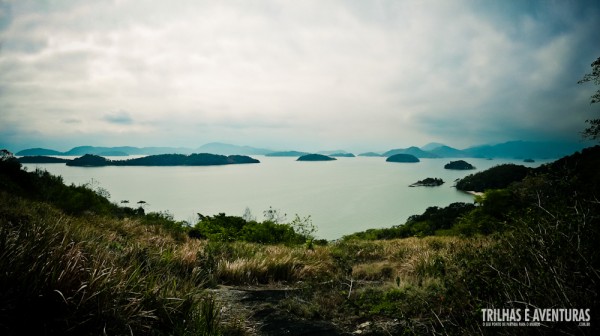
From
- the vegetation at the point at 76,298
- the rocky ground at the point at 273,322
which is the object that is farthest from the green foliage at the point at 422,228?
the vegetation at the point at 76,298

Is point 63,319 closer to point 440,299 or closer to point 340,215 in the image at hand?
point 440,299

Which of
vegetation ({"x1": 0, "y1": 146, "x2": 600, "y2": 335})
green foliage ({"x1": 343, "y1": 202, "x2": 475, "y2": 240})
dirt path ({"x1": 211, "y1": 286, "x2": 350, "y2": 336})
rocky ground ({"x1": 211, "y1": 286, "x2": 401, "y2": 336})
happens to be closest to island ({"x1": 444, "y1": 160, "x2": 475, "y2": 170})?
green foliage ({"x1": 343, "y1": 202, "x2": 475, "y2": 240})

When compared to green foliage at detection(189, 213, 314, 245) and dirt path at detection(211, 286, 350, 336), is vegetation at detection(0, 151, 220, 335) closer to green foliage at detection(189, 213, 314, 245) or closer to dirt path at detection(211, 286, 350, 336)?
dirt path at detection(211, 286, 350, 336)

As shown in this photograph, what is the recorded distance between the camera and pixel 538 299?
2482 mm

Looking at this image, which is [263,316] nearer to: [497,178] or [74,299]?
[74,299]

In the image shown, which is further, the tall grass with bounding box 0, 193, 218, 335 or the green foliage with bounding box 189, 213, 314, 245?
the green foliage with bounding box 189, 213, 314, 245

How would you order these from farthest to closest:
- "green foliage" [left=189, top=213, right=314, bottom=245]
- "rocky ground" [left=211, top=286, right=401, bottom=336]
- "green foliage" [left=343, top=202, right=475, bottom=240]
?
"green foliage" [left=343, top=202, right=475, bottom=240], "green foliage" [left=189, top=213, right=314, bottom=245], "rocky ground" [left=211, top=286, right=401, bottom=336]

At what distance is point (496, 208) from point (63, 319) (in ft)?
68.2

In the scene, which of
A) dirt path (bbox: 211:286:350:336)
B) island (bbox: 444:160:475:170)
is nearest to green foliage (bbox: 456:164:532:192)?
dirt path (bbox: 211:286:350:336)

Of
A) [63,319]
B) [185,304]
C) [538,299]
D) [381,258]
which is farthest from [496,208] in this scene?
[63,319]

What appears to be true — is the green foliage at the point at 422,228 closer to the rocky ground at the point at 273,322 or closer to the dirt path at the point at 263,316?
the dirt path at the point at 263,316

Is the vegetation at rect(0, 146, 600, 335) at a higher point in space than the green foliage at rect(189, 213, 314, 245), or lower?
higher

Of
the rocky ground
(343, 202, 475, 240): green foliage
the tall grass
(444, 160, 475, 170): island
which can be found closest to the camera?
the tall grass

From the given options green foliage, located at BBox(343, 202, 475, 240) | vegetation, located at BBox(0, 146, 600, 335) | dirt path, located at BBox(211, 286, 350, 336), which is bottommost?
green foliage, located at BBox(343, 202, 475, 240)
